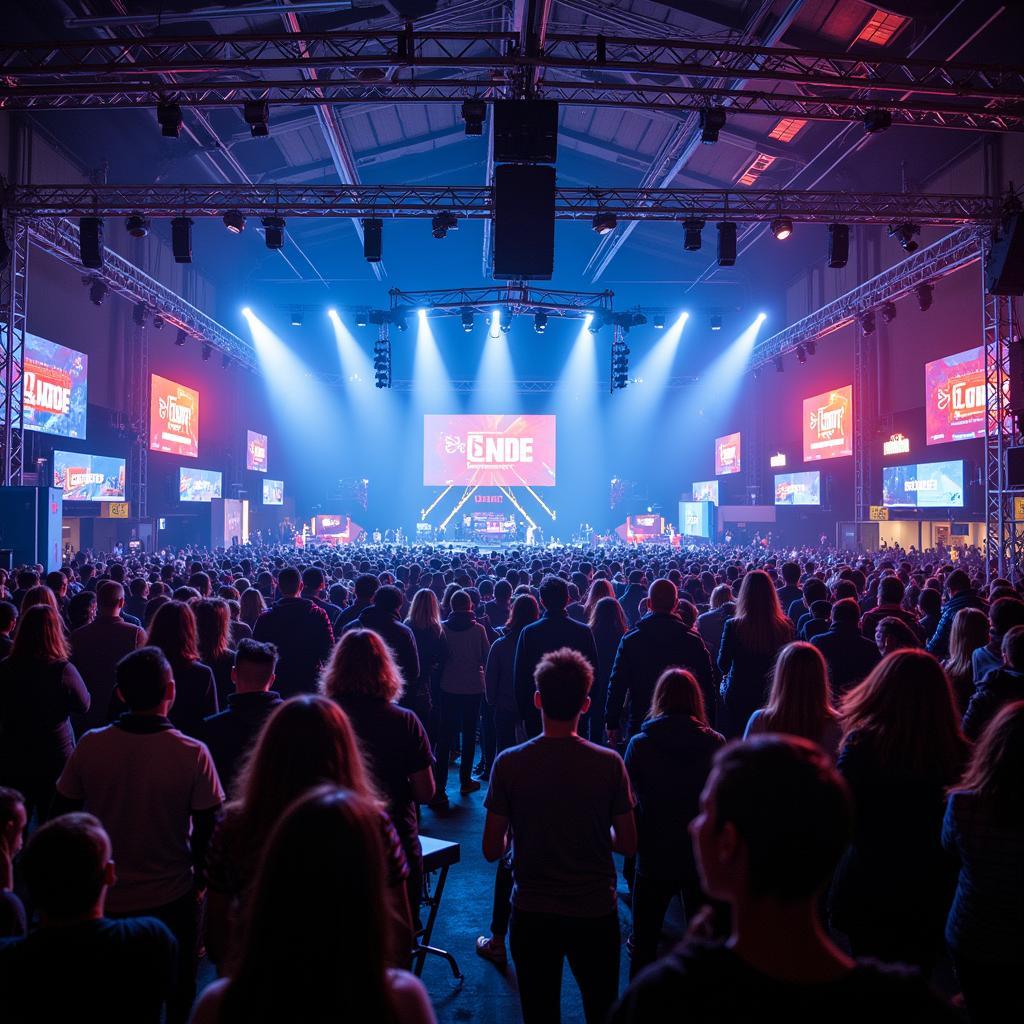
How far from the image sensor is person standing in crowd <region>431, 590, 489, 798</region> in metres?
6.63

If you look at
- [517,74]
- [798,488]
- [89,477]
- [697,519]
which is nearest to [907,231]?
[517,74]

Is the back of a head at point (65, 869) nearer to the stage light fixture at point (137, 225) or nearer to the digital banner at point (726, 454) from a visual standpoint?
the stage light fixture at point (137, 225)

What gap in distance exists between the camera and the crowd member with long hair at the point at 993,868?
2436mm

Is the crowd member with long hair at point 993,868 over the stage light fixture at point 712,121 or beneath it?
beneath

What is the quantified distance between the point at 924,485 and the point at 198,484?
22688 mm

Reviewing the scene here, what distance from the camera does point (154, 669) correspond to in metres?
2.83

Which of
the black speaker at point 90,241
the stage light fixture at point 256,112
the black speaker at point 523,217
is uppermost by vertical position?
the stage light fixture at point 256,112

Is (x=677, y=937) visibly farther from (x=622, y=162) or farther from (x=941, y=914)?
(x=622, y=162)

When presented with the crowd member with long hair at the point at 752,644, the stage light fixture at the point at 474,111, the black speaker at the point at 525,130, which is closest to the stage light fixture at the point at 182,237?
the stage light fixture at the point at 474,111

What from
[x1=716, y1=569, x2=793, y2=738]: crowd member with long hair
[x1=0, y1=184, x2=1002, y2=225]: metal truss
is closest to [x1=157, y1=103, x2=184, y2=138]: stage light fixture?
[x1=0, y1=184, x2=1002, y2=225]: metal truss

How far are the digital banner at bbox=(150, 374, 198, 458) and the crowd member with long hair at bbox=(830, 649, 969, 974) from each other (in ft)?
79.9

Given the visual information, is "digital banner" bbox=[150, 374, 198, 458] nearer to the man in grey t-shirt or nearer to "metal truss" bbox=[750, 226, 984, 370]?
"metal truss" bbox=[750, 226, 984, 370]

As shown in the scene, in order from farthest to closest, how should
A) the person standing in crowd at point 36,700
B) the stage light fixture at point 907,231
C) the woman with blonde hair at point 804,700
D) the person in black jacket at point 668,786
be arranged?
the stage light fixture at point 907,231 → the person standing in crowd at point 36,700 → the woman with blonde hair at point 804,700 → the person in black jacket at point 668,786

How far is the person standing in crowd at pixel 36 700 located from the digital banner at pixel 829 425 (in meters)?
24.3
